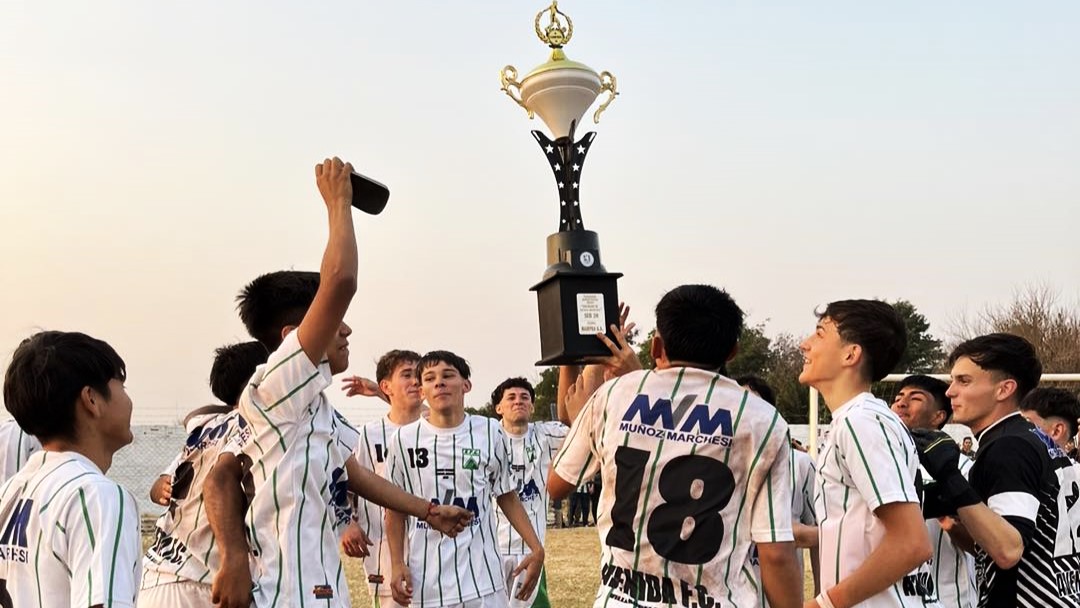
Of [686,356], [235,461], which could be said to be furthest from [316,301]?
[686,356]

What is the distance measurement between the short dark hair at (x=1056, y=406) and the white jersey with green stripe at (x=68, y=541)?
510 centimetres

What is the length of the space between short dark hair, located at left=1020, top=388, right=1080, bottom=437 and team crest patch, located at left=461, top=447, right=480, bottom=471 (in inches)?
131

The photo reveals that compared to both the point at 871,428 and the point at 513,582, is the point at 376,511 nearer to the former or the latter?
the point at 513,582

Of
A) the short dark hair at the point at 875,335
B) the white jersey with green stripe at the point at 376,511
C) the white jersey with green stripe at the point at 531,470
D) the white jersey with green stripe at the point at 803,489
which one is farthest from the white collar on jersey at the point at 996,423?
the white jersey with green stripe at the point at 531,470

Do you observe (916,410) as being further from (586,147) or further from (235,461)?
(235,461)

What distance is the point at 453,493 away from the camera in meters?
6.57

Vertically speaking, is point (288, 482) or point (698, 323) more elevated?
point (698, 323)

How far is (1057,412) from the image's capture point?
5836mm

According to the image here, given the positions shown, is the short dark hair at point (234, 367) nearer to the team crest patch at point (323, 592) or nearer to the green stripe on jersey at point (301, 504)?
the green stripe on jersey at point (301, 504)

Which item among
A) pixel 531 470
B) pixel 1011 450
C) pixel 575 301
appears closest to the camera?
pixel 1011 450

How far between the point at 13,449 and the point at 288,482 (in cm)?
247

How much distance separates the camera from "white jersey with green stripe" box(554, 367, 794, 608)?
340 centimetres

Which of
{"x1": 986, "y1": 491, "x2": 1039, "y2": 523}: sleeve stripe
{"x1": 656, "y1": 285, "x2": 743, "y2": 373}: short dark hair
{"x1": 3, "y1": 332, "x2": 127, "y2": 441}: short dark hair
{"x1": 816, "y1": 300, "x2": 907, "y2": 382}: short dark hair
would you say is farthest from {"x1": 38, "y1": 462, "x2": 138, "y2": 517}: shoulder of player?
{"x1": 986, "y1": 491, "x2": 1039, "y2": 523}: sleeve stripe

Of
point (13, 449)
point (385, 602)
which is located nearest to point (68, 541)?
point (13, 449)
